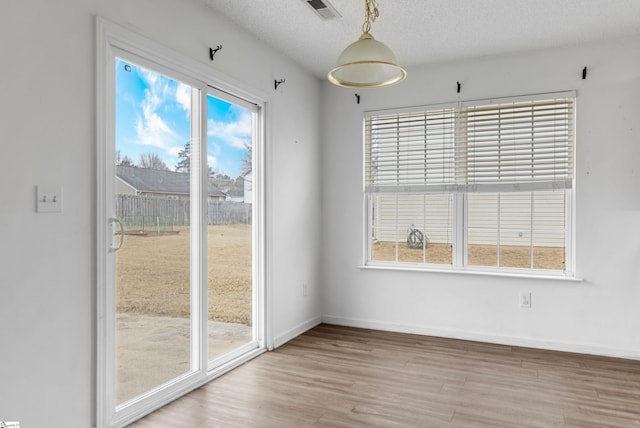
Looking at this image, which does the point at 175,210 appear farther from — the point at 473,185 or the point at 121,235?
the point at 473,185

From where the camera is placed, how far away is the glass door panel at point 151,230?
→ 2.57m

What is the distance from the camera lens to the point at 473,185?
418cm

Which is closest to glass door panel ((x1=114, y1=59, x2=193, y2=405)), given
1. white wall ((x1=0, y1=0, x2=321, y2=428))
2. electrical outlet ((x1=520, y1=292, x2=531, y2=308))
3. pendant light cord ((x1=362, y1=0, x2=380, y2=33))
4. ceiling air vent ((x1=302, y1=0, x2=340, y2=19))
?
white wall ((x1=0, y1=0, x2=321, y2=428))

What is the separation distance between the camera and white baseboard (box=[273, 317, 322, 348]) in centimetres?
400

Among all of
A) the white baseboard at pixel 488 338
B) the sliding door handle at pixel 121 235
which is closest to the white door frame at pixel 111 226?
the sliding door handle at pixel 121 235

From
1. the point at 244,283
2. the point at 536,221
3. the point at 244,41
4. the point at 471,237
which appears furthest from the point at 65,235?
the point at 536,221

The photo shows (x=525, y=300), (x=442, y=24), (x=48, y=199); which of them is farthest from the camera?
(x=525, y=300)

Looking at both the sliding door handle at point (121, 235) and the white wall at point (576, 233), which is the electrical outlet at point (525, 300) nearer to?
the white wall at point (576, 233)

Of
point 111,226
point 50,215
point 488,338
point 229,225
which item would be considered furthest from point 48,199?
point 488,338

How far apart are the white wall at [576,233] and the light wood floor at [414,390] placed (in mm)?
294

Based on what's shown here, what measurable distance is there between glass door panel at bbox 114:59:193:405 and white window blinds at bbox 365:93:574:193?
2191mm

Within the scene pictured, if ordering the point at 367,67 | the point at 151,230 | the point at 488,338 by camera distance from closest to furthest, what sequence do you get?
the point at 367,67 < the point at 151,230 < the point at 488,338

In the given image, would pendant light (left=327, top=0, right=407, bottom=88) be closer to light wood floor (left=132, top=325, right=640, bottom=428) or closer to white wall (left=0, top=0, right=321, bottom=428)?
white wall (left=0, top=0, right=321, bottom=428)

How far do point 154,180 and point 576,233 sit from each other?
3.48 meters
